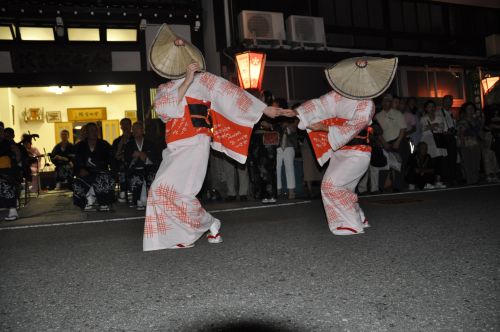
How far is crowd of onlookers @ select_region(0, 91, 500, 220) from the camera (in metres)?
8.20

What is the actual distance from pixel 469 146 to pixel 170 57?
8.03m

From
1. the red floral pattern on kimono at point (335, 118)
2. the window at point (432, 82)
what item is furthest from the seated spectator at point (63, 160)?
the window at point (432, 82)

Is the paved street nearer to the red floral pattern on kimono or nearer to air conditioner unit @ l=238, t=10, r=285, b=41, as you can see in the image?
the red floral pattern on kimono

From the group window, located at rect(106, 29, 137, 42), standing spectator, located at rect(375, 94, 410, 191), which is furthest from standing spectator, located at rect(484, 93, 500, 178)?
window, located at rect(106, 29, 137, 42)

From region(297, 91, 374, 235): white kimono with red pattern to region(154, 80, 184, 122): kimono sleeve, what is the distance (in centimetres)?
137

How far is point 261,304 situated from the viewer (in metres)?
2.33

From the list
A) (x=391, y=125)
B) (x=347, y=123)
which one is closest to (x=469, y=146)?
(x=391, y=125)

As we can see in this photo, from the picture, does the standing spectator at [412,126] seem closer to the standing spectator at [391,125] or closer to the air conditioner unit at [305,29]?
the standing spectator at [391,125]

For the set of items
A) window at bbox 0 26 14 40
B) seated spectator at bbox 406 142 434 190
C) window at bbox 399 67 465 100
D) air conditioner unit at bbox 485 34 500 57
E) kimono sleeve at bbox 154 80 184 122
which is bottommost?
seated spectator at bbox 406 142 434 190

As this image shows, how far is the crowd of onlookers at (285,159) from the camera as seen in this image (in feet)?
26.9

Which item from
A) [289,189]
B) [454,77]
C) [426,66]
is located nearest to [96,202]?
[289,189]

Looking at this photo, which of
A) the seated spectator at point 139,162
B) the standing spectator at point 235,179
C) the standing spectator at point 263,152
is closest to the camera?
the standing spectator at point 263,152

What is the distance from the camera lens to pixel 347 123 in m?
4.68

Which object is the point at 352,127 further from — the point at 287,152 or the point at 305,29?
the point at 305,29
